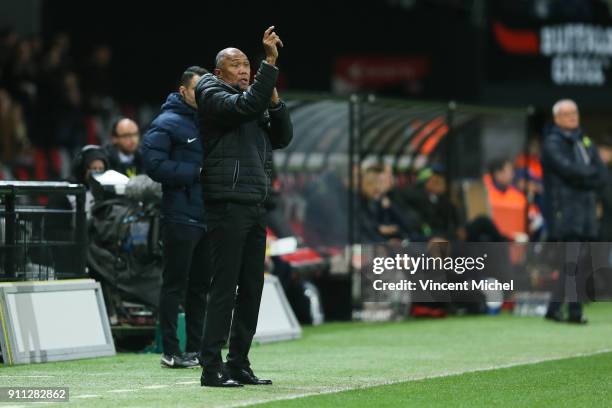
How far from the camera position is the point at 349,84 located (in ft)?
101

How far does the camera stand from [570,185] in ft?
53.8

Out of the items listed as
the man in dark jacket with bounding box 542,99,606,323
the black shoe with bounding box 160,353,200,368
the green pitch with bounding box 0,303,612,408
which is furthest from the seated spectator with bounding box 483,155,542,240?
the black shoe with bounding box 160,353,200,368

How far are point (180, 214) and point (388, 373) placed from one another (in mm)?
1924

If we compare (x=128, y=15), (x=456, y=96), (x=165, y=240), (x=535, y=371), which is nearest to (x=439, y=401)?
(x=535, y=371)

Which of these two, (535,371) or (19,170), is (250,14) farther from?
(535,371)

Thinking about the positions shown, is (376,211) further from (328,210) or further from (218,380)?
(218,380)

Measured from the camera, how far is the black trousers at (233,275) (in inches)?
392

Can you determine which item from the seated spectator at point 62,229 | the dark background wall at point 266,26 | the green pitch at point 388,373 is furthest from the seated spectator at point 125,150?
the dark background wall at point 266,26

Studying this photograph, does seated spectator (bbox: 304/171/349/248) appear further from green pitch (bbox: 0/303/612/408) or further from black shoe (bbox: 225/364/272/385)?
black shoe (bbox: 225/364/272/385)

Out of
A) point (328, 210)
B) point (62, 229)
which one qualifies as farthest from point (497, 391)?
point (328, 210)

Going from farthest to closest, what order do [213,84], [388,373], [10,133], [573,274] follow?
[10,133] → [573,274] → [388,373] → [213,84]

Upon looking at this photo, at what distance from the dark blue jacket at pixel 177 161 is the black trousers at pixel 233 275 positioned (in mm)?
1582

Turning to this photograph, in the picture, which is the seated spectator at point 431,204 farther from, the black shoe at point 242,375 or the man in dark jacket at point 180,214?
the black shoe at point 242,375

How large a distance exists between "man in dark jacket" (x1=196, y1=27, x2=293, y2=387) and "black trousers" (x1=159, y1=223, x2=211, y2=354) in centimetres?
131
